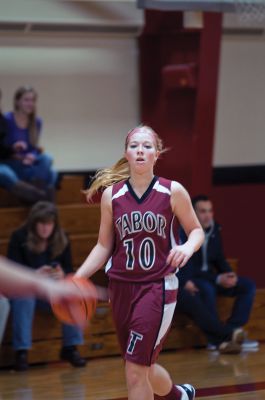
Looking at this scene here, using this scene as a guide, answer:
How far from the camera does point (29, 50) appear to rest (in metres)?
9.74

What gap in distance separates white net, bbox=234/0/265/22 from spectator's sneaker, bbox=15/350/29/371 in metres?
3.65

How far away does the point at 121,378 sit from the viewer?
274 inches

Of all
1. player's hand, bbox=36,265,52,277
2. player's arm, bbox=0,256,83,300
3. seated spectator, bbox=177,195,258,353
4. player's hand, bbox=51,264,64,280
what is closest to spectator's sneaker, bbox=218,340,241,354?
seated spectator, bbox=177,195,258,353

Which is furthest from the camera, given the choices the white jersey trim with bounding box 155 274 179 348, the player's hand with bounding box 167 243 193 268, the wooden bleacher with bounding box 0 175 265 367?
the wooden bleacher with bounding box 0 175 265 367

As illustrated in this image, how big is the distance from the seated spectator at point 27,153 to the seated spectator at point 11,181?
4 cm

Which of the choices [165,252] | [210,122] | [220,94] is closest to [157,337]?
[165,252]

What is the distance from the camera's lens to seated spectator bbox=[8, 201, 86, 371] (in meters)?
7.41

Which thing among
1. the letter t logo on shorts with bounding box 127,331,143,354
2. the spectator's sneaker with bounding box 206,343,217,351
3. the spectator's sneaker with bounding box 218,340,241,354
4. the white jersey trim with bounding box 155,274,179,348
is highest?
the white jersey trim with bounding box 155,274,179,348

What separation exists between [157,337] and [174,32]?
18.1 ft

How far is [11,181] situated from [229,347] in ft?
8.73

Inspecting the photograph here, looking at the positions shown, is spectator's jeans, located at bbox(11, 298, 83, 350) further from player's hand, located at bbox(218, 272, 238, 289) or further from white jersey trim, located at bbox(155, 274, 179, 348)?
white jersey trim, located at bbox(155, 274, 179, 348)

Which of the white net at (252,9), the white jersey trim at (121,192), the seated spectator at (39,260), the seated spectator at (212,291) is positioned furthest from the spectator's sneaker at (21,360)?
the white net at (252,9)

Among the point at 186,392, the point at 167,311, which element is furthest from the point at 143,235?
the point at 186,392

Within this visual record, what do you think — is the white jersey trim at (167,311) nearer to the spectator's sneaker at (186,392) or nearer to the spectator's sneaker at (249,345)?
the spectator's sneaker at (186,392)
